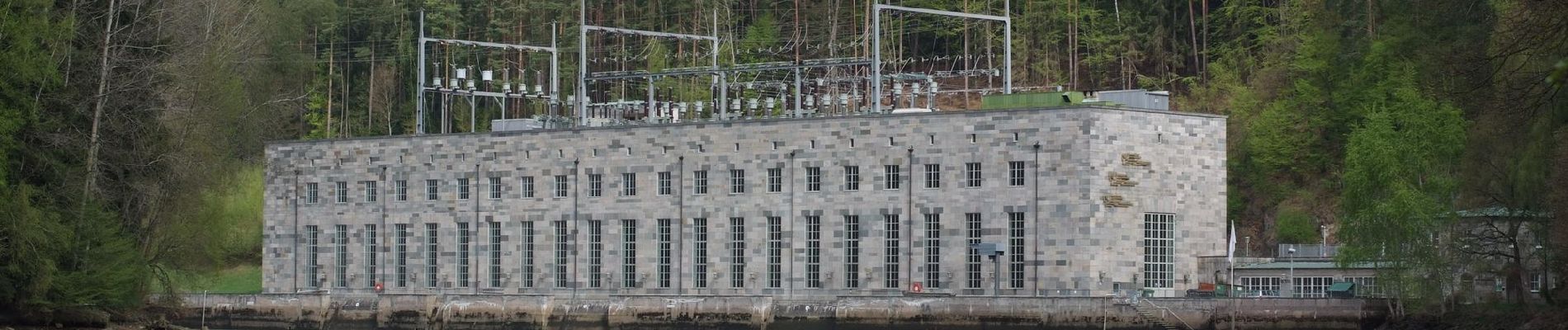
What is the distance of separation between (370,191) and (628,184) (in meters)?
12.2

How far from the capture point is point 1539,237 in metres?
63.2

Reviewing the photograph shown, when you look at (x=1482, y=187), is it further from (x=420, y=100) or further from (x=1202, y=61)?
(x=1202, y=61)

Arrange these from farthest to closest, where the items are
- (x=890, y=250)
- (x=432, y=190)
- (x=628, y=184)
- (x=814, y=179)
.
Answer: (x=432, y=190), (x=628, y=184), (x=814, y=179), (x=890, y=250)

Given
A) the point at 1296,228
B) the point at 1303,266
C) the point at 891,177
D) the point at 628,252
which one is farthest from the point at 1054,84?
the point at 1303,266

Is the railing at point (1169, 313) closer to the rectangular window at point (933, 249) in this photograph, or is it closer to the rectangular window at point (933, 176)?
the rectangular window at point (933, 249)

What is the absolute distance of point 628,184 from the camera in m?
84.1

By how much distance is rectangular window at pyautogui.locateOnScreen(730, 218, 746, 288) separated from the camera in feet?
267

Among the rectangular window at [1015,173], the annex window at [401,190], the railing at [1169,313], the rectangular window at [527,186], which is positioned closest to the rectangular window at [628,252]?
the rectangular window at [527,186]

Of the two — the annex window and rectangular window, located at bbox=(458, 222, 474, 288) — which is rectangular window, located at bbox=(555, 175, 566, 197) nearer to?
rectangular window, located at bbox=(458, 222, 474, 288)

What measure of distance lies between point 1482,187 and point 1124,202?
12.6 meters

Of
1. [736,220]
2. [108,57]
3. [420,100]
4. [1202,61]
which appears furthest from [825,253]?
[1202,61]

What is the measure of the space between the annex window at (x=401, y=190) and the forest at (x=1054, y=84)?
7.10 metres

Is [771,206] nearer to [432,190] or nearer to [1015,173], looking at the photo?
[1015,173]

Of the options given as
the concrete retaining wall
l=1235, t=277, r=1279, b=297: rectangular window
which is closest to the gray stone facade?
l=1235, t=277, r=1279, b=297: rectangular window
